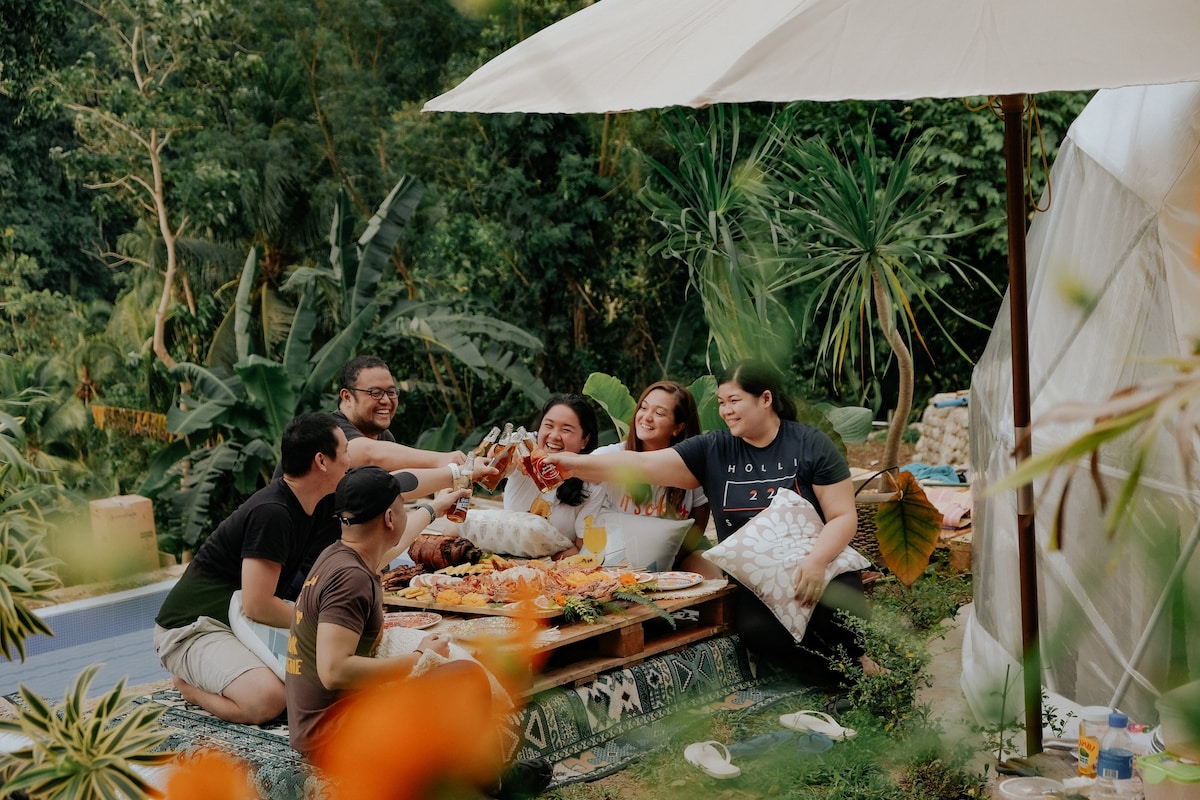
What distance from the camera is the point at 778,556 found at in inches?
183

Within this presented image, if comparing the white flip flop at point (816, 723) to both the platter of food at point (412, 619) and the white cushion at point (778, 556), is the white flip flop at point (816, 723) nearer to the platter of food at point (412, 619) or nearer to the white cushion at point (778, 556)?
the white cushion at point (778, 556)

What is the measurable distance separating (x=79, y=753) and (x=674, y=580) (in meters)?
3.31

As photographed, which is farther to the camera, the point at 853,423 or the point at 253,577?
the point at 853,423

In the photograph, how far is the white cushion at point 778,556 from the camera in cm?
462

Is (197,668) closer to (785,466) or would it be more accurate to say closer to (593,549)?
(593,549)

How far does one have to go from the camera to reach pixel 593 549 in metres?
5.06

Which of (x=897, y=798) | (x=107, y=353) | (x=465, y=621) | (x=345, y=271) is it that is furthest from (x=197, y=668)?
(x=107, y=353)

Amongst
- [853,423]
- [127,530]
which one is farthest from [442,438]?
[853,423]

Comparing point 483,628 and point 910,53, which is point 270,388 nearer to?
point 483,628

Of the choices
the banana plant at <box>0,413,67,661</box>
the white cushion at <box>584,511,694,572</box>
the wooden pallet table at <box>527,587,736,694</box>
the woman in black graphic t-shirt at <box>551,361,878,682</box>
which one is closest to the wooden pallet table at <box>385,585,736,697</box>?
the wooden pallet table at <box>527,587,736,694</box>

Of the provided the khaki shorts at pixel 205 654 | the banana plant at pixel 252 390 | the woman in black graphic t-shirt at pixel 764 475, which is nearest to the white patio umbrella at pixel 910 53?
the woman in black graphic t-shirt at pixel 764 475

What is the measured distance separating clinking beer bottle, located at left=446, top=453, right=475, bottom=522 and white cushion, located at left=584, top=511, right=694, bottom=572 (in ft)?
1.99

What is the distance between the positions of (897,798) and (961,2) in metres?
2.35

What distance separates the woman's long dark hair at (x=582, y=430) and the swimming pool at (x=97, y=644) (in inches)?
101
